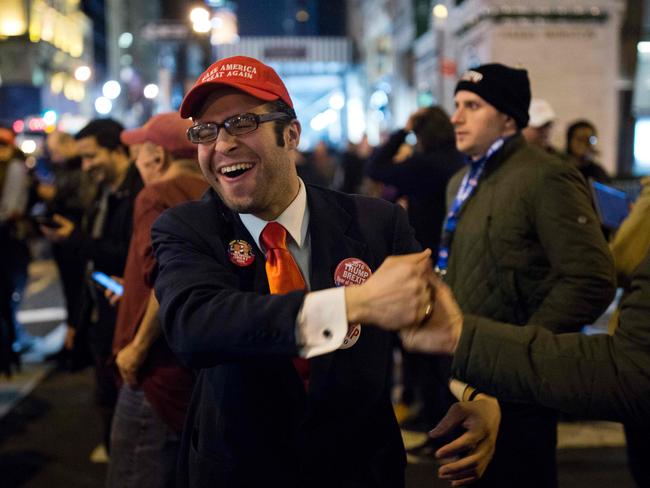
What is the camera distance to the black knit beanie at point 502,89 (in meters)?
3.64

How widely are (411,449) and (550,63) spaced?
10.4m

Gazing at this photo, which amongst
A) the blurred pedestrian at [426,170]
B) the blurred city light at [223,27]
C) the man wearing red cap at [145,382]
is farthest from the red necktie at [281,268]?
the blurred city light at [223,27]

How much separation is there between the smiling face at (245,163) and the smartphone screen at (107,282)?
2079 mm

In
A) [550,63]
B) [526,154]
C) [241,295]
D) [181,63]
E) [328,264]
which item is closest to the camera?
[241,295]

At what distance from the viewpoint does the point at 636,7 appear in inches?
569

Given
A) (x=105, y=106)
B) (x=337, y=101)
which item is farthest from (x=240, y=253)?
(x=105, y=106)

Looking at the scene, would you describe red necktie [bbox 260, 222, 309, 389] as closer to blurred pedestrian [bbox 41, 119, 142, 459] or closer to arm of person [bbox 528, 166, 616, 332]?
arm of person [bbox 528, 166, 616, 332]

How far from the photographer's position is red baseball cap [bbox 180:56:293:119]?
6.81ft

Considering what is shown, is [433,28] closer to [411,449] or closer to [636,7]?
[636,7]

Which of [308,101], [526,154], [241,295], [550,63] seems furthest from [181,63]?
[308,101]

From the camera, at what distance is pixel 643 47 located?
14.7m

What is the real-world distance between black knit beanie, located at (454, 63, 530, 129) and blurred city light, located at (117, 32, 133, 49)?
210 ft

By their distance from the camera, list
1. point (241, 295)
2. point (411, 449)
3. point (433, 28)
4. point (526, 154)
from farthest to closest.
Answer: point (433, 28), point (411, 449), point (526, 154), point (241, 295)

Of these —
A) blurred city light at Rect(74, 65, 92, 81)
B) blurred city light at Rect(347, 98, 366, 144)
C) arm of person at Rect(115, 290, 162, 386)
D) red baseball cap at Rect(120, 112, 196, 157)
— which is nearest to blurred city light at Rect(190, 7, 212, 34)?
red baseball cap at Rect(120, 112, 196, 157)
